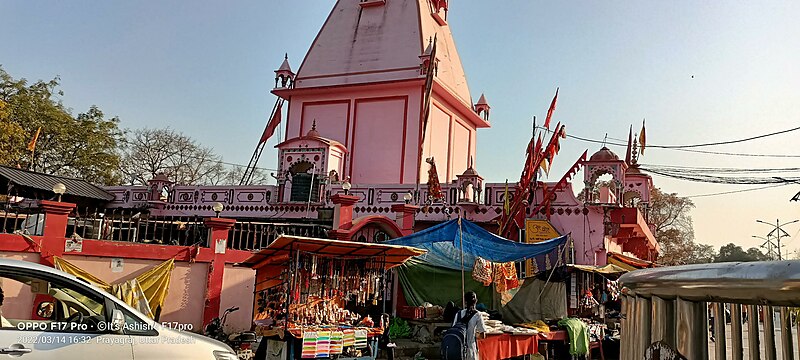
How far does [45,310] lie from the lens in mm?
6562

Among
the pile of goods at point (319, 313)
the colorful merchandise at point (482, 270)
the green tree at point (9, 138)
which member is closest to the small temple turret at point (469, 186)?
the colorful merchandise at point (482, 270)

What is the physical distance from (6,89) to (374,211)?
1773 centimetres

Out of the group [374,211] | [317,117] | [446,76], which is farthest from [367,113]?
[374,211]

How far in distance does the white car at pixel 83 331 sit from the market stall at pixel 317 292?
3152 mm

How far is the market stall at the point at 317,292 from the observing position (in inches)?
353

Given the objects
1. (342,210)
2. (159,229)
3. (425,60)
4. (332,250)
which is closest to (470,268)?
(342,210)

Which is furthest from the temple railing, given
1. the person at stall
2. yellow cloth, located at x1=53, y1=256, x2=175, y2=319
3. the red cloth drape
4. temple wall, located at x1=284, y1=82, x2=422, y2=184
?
the person at stall

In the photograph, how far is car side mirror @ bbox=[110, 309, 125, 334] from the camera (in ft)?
17.2

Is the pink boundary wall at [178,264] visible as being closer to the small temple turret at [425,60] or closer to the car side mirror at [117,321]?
the car side mirror at [117,321]

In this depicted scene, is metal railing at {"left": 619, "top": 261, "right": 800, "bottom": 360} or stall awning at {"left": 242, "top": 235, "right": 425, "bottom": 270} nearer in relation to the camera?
metal railing at {"left": 619, "top": 261, "right": 800, "bottom": 360}

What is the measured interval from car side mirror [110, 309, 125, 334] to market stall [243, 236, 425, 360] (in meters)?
3.33

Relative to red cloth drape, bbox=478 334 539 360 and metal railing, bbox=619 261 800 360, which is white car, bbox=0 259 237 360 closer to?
metal railing, bbox=619 261 800 360

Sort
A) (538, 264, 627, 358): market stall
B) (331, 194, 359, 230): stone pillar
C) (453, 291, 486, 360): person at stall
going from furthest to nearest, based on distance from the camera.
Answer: (331, 194, 359, 230): stone pillar, (538, 264, 627, 358): market stall, (453, 291, 486, 360): person at stall

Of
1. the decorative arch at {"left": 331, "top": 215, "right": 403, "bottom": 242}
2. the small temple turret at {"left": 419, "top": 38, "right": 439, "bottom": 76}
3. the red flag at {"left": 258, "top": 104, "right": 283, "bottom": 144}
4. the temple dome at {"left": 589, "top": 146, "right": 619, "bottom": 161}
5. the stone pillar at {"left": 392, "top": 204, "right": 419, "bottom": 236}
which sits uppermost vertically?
the small temple turret at {"left": 419, "top": 38, "right": 439, "bottom": 76}
